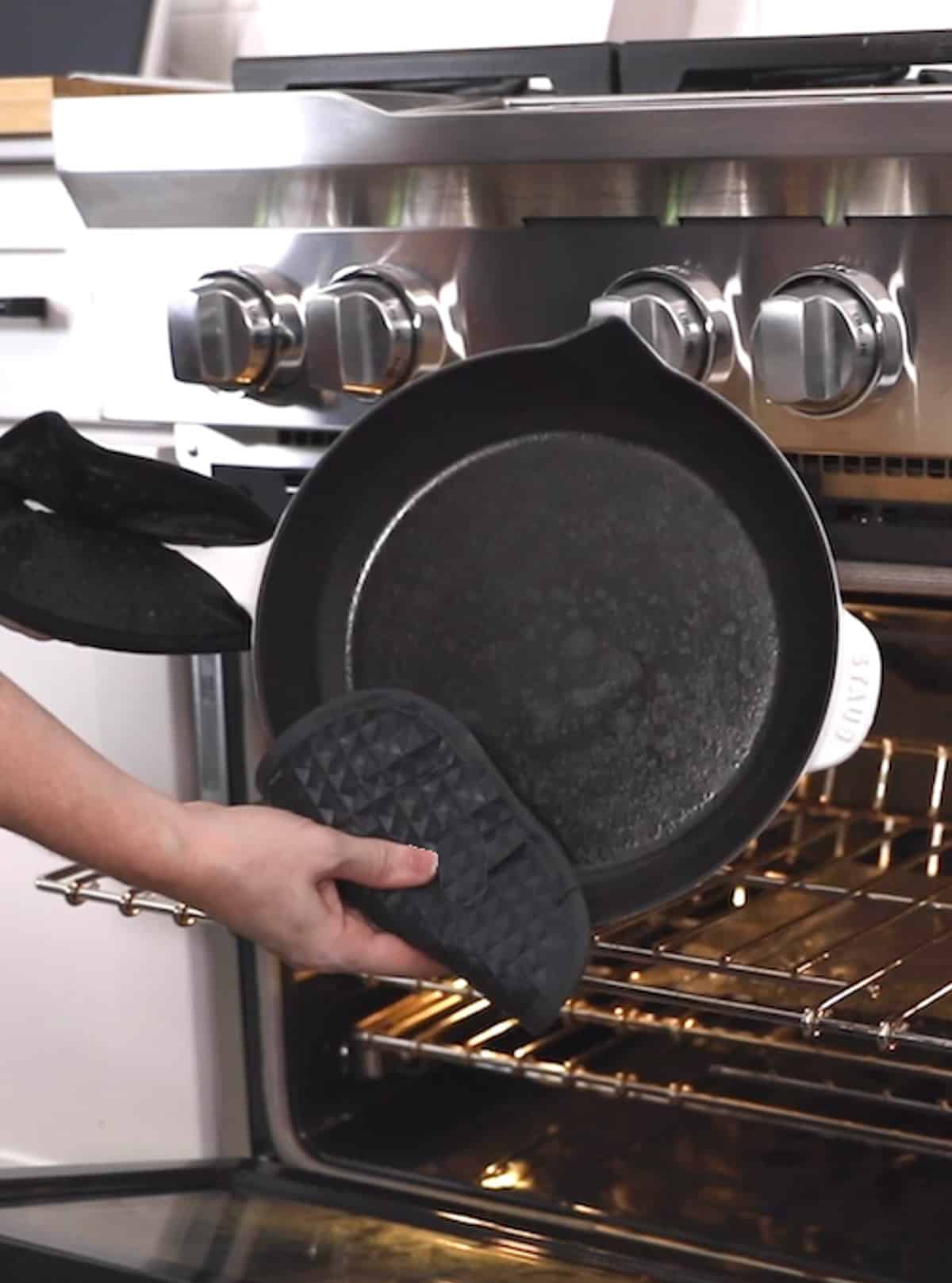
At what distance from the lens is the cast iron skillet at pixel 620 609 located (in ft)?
2.81

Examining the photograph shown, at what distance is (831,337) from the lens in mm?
818

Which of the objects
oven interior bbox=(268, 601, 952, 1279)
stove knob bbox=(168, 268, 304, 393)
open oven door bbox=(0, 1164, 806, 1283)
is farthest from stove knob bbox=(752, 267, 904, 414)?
open oven door bbox=(0, 1164, 806, 1283)

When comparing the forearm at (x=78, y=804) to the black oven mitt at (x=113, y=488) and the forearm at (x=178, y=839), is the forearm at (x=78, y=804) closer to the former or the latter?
the forearm at (x=178, y=839)

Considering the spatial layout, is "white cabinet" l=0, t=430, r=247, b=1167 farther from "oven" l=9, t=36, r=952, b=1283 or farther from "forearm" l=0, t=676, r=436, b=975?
"forearm" l=0, t=676, r=436, b=975

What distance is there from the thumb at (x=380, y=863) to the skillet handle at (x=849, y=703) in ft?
0.53

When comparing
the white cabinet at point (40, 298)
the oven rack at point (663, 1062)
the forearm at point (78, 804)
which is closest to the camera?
the forearm at point (78, 804)

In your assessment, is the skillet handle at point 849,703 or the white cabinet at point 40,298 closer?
the skillet handle at point 849,703

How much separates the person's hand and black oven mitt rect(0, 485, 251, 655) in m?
0.11

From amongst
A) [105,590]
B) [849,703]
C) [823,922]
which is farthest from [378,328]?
[823,922]

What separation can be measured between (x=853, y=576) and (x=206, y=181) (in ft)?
1.19

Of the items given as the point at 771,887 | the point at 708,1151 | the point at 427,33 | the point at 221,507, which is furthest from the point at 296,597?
the point at 427,33

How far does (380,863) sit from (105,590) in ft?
0.63

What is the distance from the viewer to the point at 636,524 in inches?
34.1

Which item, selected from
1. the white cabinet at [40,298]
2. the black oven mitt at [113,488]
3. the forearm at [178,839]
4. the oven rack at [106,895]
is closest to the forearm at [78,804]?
the forearm at [178,839]
